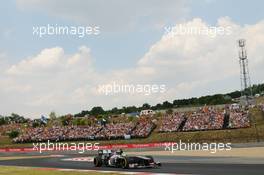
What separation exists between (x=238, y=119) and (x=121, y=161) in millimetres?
34077

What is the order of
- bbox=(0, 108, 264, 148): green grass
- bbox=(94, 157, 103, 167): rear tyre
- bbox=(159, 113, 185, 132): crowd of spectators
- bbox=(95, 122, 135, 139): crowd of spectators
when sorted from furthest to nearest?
1. bbox=(159, 113, 185, 132): crowd of spectators
2. bbox=(95, 122, 135, 139): crowd of spectators
3. bbox=(0, 108, 264, 148): green grass
4. bbox=(94, 157, 103, 167): rear tyre

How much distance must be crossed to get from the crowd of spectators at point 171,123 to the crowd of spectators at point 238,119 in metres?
7.28

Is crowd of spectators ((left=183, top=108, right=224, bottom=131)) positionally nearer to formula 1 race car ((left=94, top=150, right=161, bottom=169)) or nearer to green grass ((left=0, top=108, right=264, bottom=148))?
green grass ((left=0, top=108, right=264, bottom=148))

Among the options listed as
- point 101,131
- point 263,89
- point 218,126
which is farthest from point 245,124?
point 263,89

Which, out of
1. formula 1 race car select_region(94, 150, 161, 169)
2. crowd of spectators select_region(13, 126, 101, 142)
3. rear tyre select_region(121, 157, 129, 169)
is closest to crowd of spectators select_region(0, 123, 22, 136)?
crowd of spectators select_region(13, 126, 101, 142)

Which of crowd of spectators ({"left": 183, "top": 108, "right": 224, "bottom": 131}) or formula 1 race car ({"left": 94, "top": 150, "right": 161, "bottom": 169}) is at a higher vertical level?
crowd of spectators ({"left": 183, "top": 108, "right": 224, "bottom": 131})

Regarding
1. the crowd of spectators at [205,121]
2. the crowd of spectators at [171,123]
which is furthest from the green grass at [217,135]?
the crowd of spectators at [205,121]

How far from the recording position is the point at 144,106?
141500 millimetres

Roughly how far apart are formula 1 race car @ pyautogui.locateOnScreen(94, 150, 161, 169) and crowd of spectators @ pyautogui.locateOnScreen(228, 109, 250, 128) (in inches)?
1178

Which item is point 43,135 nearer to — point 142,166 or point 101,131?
point 101,131

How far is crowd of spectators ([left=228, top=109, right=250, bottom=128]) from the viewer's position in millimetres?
52178

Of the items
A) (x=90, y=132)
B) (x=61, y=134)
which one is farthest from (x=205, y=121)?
(x=61, y=134)

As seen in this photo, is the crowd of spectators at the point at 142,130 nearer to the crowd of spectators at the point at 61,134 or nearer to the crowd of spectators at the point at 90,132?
the crowd of spectators at the point at 90,132

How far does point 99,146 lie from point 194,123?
1286 cm
